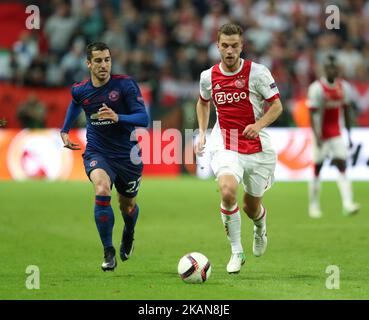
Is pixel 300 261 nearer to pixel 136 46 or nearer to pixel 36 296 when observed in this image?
pixel 36 296

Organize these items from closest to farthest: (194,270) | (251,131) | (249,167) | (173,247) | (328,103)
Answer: (194,270)
(251,131)
(249,167)
(173,247)
(328,103)

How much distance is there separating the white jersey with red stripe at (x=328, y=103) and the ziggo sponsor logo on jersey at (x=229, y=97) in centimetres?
573

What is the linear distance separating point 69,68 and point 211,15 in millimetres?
4123

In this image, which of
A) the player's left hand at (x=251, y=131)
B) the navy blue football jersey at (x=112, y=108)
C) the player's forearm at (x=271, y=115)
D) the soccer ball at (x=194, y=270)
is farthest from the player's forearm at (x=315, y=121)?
the soccer ball at (x=194, y=270)

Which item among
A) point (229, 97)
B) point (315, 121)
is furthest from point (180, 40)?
point (229, 97)

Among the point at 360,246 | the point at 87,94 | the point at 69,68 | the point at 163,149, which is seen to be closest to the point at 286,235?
the point at 360,246

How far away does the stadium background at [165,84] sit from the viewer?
14.6m

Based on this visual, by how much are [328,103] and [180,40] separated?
10.1 meters

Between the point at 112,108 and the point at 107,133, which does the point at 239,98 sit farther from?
the point at 107,133

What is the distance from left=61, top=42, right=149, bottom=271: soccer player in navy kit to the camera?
9.36m

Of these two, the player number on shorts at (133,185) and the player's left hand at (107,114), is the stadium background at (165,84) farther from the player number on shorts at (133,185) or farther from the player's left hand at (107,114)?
the player's left hand at (107,114)

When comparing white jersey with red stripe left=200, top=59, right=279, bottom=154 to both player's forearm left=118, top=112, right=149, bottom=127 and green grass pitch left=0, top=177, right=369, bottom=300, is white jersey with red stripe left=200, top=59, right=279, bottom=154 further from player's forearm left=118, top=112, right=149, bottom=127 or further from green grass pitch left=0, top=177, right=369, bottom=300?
green grass pitch left=0, top=177, right=369, bottom=300

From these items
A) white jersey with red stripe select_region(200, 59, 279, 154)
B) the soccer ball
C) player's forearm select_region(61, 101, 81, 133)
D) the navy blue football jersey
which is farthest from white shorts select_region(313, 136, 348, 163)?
the soccer ball

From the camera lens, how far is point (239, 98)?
9500 millimetres
